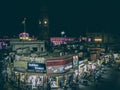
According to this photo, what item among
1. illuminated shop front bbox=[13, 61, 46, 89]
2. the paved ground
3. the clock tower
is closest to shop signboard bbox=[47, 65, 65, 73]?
illuminated shop front bbox=[13, 61, 46, 89]

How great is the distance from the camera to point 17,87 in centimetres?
4869

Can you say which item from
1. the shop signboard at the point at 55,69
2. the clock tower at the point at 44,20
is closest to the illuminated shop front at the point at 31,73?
the shop signboard at the point at 55,69

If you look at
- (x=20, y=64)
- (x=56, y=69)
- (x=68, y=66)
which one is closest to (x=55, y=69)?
(x=56, y=69)

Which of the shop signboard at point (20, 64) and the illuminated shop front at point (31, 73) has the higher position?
the shop signboard at point (20, 64)

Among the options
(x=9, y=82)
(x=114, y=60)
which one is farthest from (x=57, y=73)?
(x=114, y=60)

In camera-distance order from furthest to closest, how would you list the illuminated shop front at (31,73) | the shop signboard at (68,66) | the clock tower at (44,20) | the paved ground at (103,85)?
the clock tower at (44,20) → the paved ground at (103,85) → the shop signboard at (68,66) → the illuminated shop front at (31,73)

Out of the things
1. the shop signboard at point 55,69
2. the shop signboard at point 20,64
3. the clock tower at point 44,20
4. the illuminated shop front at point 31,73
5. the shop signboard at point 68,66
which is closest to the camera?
the illuminated shop front at point 31,73

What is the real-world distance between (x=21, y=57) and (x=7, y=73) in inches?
379

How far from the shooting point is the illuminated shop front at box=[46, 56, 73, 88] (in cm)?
4516

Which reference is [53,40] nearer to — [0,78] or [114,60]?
[114,60]

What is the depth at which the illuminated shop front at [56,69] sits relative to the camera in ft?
148

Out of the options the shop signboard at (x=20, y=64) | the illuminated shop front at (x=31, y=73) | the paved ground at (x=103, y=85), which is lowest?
the paved ground at (x=103, y=85)

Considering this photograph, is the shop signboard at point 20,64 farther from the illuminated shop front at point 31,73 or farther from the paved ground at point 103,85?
the paved ground at point 103,85

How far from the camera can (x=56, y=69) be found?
45.7 metres
